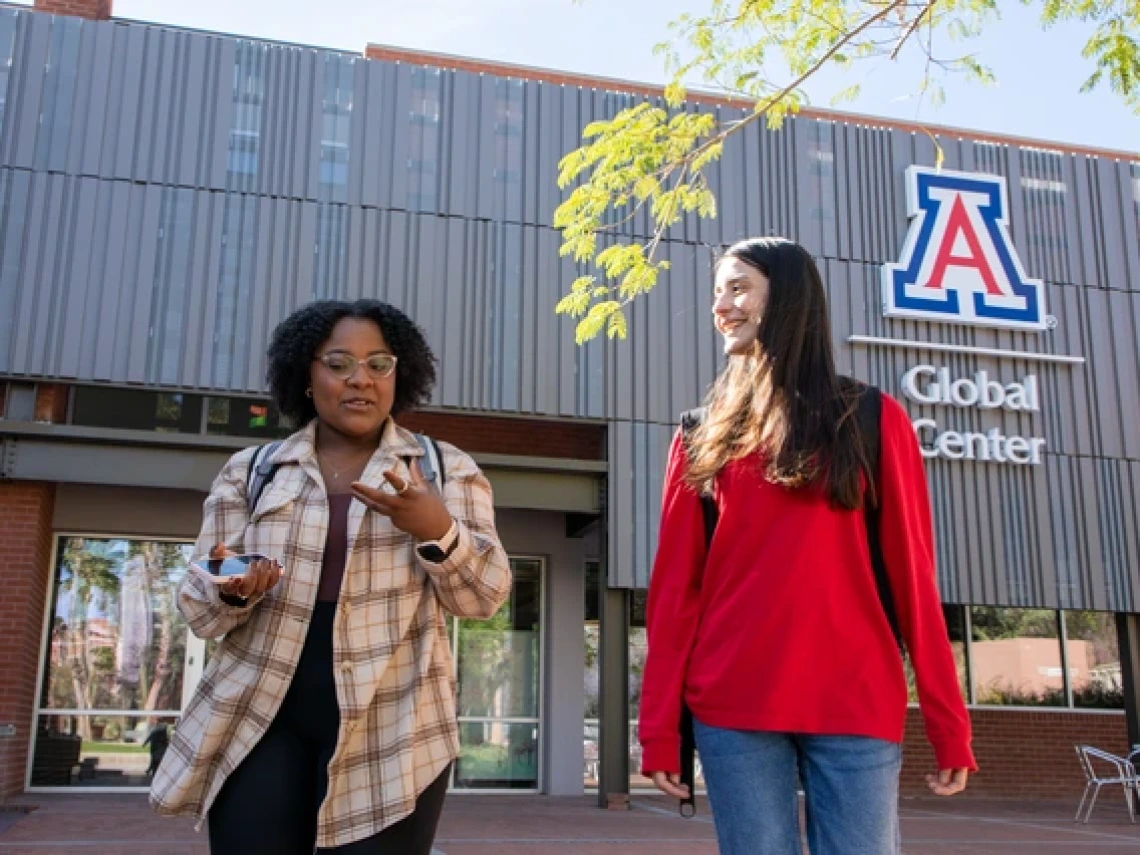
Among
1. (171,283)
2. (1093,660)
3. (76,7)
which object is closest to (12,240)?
(171,283)

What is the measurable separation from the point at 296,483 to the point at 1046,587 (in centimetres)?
1226

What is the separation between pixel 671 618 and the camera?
257cm

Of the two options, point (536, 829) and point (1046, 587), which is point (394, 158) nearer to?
point (536, 829)

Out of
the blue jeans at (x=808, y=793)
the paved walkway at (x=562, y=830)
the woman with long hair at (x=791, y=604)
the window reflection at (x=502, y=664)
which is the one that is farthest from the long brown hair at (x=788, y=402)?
the window reflection at (x=502, y=664)

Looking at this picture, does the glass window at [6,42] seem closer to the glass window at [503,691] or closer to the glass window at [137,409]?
the glass window at [137,409]

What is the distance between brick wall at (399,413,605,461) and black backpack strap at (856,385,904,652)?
37.5 feet

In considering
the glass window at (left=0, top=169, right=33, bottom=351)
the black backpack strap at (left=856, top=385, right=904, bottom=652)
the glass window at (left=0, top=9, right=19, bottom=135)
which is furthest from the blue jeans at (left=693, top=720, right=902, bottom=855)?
the glass window at (left=0, top=9, right=19, bottom=135)

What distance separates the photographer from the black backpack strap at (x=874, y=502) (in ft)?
8.30

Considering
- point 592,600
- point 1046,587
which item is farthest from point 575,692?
point 1046,587

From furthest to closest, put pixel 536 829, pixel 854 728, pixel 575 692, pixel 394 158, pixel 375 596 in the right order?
pixel 575 692, pixel 394 158, pixel 536 829, pixel 375 596, pixel 854 728

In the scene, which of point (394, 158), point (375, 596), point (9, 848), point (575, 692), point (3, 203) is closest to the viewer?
point (375, 596)

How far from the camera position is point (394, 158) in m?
12.8

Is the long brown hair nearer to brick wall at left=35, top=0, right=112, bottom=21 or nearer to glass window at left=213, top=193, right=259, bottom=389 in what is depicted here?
glass window at left=213, top=193, right=259, bottom=389

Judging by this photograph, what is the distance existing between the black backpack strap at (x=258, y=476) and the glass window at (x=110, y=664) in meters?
10.6
